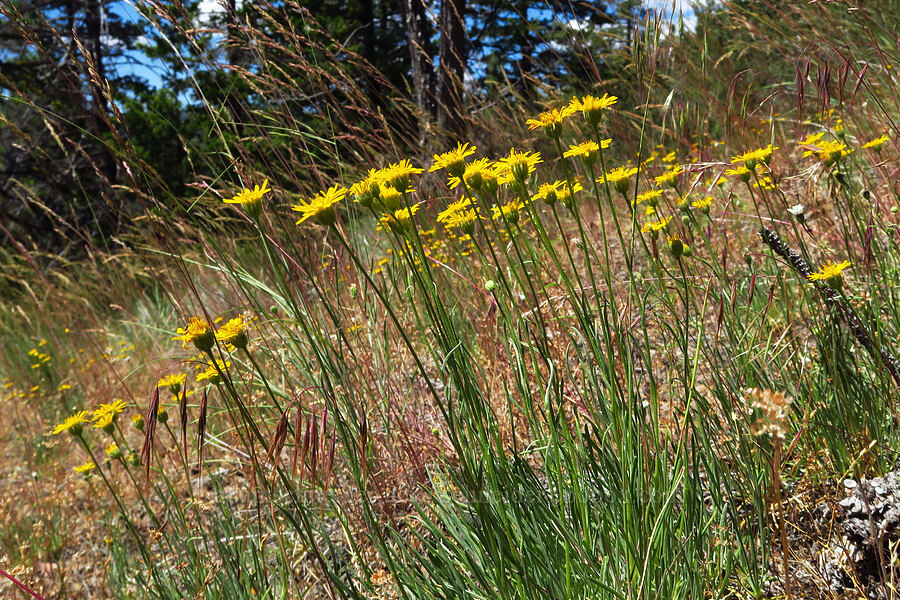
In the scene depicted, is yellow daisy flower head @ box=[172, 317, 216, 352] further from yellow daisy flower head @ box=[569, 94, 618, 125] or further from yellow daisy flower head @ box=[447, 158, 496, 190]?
yellow daisy flower head @ box=[569, 94, 618, 125]

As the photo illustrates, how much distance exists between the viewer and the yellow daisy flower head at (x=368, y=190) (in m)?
→ 0.82

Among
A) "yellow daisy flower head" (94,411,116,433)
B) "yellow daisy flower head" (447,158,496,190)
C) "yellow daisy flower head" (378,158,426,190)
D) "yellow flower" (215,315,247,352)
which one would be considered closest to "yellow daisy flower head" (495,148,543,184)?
"yellow daisy flower head" (447,158,496,190)

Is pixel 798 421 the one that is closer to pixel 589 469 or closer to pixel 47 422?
pixel 589 469

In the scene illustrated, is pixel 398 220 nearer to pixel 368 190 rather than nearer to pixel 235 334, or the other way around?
pixel 368 190

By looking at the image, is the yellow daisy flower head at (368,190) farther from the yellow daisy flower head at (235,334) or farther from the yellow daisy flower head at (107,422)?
the yellow daisy flower head at (107,422)

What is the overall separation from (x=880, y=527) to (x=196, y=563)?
1.30m

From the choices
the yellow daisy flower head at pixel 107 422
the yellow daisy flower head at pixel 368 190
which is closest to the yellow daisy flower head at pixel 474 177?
the yellow daisy flower head at pixel 368 190

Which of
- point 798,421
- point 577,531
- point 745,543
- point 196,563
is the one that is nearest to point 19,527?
point 196,563

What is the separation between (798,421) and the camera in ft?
3.99

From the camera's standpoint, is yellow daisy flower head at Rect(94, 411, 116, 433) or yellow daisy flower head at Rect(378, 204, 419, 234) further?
yellow daisy flower head at Rect(94, 411, 116, 433)

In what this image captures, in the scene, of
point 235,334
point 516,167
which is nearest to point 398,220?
point 516,167

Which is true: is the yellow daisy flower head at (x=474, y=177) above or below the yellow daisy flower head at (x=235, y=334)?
above

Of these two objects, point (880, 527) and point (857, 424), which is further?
point (857, 424)

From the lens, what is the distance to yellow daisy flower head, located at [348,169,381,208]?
0.82 meters
